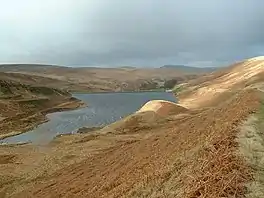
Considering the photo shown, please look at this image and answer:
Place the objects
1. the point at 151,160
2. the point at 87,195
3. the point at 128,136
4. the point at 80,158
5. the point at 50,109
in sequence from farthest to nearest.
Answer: the point at 50,109 → the point at 128,136 → the point at 80,158 → the point at 151,160 → the point at 87,195

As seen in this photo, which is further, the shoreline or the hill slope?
the hill slope

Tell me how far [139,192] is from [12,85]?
334ft

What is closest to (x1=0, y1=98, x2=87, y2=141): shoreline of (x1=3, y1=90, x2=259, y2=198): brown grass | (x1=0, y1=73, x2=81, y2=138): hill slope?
(x1=0, y1=73, x2=81, y2=138): hill slope

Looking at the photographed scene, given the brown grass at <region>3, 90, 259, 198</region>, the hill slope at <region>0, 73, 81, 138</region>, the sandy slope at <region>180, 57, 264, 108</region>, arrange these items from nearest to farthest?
1. the brown grass at <region>3, 90, 259, 198</region>
2. the hill slope at <region>0, 73, 81, 138</region>
3. the sandy slope at <region>180, 57, 264, 108</region>

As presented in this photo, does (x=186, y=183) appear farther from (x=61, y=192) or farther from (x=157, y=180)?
(x=61, y=192)

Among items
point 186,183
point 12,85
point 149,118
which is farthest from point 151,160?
point 12,85

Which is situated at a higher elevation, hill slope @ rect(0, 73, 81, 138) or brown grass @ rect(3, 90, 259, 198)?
brown grass @ rect(3, 90, 259, 198)

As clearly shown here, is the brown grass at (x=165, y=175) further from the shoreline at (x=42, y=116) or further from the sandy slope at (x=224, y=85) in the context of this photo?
the sandy slope at (x=224, y=85)

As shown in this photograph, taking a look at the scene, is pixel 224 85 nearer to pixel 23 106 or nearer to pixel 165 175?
pixel 23 106

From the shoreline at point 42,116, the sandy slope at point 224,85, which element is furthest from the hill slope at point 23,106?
the sandy slope at point 224,85

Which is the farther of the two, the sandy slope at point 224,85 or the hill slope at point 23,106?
the sandy slope at point 224,85

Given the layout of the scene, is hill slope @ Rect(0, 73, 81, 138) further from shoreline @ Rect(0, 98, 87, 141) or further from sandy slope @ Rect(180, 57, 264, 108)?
sandy slope @ Rect(180, 57, 264, 108)

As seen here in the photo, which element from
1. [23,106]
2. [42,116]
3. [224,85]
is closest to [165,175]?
[42,116]

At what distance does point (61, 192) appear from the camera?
2216cm
